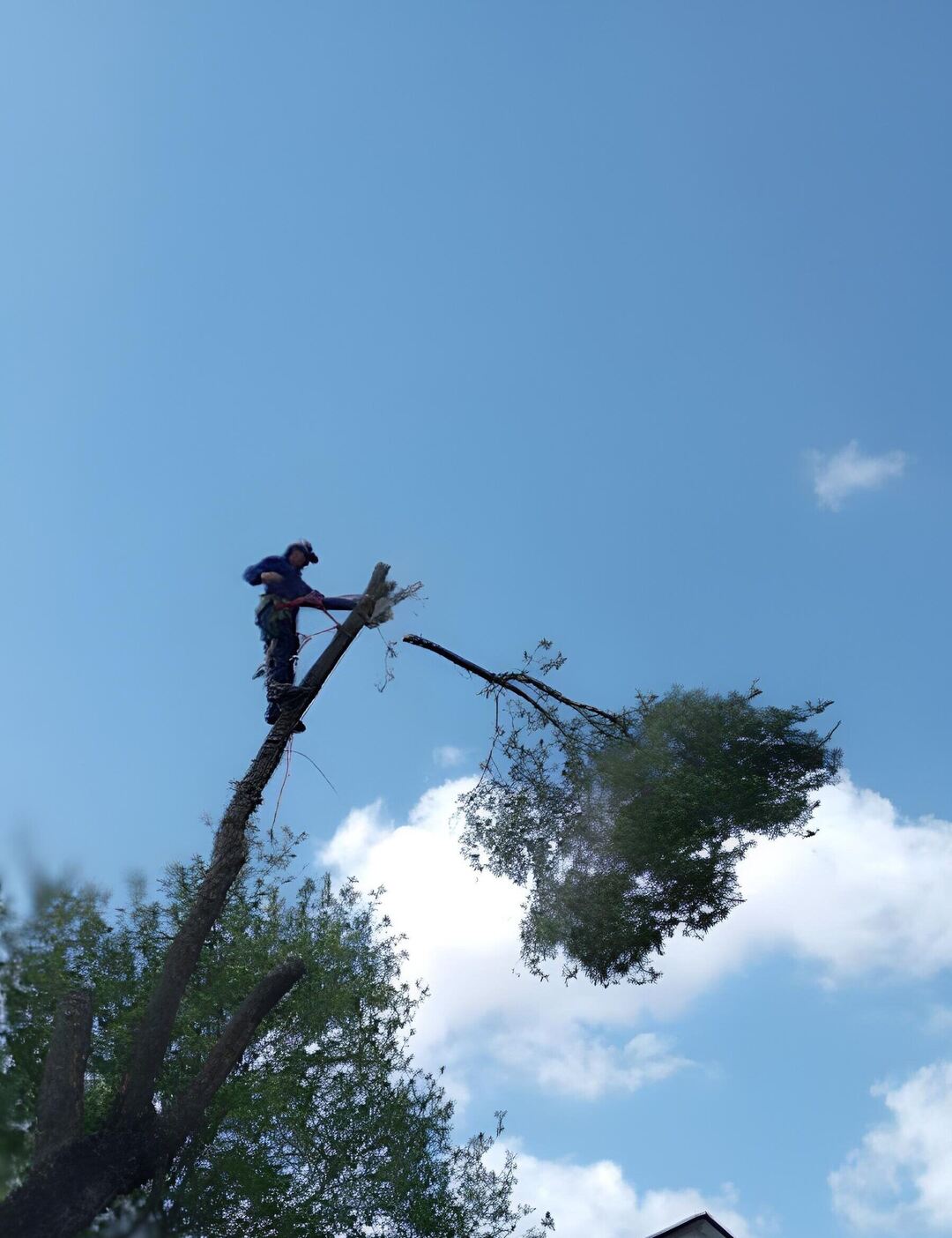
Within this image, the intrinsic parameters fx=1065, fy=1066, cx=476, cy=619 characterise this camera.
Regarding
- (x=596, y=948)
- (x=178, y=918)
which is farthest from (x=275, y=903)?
(x=596, y=948)

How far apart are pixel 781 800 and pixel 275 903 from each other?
1399cm

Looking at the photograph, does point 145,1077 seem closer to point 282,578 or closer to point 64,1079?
point 64,1079

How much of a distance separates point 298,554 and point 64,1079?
17.9 feet

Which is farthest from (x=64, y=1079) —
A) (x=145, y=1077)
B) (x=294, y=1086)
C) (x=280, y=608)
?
(x=294, y=1086)

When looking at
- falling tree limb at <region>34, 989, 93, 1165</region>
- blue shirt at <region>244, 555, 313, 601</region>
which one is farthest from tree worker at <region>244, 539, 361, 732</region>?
falling tree limb at <region>34, 989, 93, 1165</region>

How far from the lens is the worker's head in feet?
37.4

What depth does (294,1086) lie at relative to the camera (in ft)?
69.2

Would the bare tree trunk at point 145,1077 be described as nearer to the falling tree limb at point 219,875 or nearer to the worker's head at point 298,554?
the falling tree limb at point 219,875

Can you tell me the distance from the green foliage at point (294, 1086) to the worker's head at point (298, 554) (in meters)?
6.21

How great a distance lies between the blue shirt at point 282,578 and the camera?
443 inches

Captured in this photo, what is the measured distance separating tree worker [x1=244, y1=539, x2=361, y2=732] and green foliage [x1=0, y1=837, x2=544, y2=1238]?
536 centimetres

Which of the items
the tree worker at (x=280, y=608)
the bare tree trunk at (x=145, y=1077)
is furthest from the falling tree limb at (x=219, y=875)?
the tree worker at (x=280, y=608)

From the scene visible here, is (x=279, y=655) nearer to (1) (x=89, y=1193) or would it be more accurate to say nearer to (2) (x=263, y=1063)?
(1) (x=89, y=1193)

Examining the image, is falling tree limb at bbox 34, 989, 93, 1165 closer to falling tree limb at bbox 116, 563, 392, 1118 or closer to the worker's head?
falling tree limb at bbox 116, 563, 392, 1118
